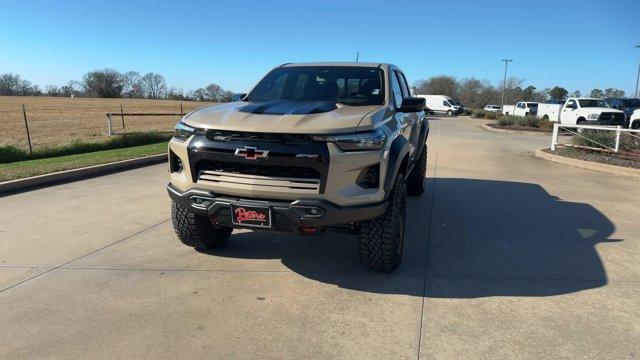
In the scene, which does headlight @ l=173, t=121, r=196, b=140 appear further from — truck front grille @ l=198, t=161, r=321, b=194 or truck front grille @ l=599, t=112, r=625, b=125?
truck front grille @ l=599, t=112, r=625, b=125

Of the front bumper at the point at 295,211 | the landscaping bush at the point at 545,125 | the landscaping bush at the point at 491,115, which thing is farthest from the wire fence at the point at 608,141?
the landscaping bush at the point at 491,115

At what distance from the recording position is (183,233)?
4.51 meters

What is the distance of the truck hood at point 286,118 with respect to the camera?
11.7 feet

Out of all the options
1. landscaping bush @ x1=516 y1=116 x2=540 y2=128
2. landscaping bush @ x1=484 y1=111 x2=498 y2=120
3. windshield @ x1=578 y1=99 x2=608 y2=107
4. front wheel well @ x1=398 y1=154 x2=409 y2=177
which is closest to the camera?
front wheel well @ x1=398 y1=154 x2=409 y2=177

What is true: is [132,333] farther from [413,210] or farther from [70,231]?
[413,210]

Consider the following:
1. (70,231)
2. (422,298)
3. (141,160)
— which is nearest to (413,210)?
(422,298)

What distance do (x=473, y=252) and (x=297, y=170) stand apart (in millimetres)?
2250

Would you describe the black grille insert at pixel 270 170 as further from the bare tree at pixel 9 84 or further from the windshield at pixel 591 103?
the bare tree at pixel 9 84

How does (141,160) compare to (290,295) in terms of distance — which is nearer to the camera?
(290,295)

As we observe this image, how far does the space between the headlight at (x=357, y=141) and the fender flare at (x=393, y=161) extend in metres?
0.23

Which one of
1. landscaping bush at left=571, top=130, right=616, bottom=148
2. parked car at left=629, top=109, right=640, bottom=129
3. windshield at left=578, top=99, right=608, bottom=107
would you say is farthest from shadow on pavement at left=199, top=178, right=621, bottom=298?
windshield at left=578, top=99, right=608, bottom=107

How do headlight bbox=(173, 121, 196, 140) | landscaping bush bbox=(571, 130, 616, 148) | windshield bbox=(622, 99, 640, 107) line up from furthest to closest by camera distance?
windshield bbox=(622, 99, 640, 107)
landscaping bush bbox=(571, 130, 616, 148)
headlight bbox=(173, 121, 196, 140)

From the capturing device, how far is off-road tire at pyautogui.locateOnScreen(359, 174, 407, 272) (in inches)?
155

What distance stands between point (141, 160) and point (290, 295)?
8080 millimetres
